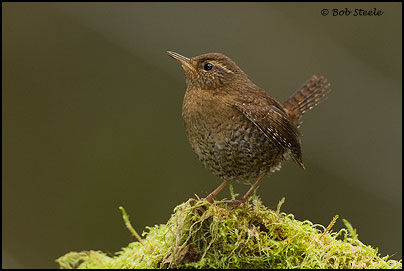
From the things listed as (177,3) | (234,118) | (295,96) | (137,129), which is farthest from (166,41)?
(234,118)

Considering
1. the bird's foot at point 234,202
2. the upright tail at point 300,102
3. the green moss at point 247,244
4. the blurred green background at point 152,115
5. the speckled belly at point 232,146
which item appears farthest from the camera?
the blurred green background at point 152,115

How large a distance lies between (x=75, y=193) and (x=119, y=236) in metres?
0.84

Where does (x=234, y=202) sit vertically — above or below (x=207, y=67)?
below

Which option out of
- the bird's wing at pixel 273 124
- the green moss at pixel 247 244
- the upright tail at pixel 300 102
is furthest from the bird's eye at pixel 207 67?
the green moss at pixel 247 244

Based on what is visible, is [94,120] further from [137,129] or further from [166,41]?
[166,41]

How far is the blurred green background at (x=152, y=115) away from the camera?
6.96 metres

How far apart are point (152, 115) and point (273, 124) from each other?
15.0 feet

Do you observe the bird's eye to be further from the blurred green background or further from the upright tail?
the blurred green background

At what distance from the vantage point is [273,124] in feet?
11.1

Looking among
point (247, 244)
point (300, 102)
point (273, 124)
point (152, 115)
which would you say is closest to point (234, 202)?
point (247, 244)

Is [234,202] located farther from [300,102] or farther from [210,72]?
[300,102]

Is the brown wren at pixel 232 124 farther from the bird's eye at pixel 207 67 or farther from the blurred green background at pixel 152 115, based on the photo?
the blurred green background at pixel 152 115

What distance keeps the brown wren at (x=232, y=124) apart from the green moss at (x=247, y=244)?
0.63 m

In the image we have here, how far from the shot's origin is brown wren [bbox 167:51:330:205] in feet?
10.7
